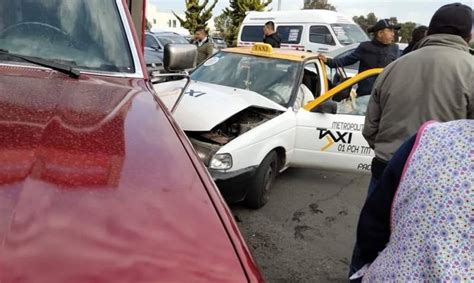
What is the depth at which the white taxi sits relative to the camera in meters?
4.07

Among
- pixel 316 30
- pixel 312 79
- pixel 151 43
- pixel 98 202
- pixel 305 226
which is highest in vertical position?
pixel 98 202

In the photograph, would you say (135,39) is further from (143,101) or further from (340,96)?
(340,96)

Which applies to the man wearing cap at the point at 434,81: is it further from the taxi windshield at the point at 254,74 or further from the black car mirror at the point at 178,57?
the taxi windshield at the point at 254,74

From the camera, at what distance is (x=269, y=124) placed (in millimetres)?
4324

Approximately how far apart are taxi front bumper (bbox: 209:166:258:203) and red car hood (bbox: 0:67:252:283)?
217cm

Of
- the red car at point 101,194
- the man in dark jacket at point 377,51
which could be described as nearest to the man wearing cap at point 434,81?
the red car at point 101,194

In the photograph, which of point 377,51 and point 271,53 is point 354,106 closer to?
point 271,53

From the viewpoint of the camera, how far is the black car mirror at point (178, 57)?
117 inches

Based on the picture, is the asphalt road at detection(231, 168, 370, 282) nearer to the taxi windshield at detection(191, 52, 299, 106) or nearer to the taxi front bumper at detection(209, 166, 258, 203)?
the taxi front bumper at detection(209, 166, 258, 203)

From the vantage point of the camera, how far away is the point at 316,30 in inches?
559

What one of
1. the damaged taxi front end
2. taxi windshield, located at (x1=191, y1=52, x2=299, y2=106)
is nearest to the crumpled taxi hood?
the damaged taxi front end

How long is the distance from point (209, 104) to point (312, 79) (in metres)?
2.05

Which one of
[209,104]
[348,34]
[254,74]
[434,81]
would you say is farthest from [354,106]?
[348,34]

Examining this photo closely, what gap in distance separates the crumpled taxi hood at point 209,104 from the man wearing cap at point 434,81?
180cm
